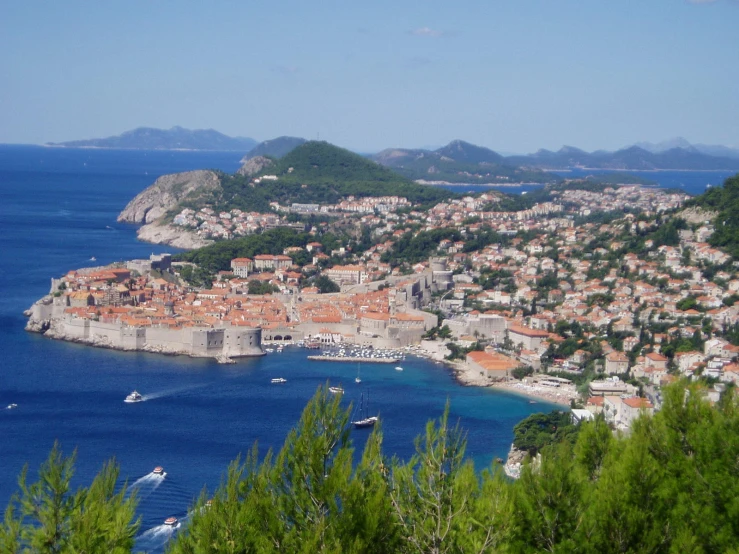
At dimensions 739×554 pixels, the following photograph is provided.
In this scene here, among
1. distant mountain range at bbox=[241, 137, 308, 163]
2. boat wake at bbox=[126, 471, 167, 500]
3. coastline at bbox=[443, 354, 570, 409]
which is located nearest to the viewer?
boat wake at bbox=[126, 471, 167, 500]

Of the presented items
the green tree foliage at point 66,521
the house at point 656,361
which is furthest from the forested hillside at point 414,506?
the house at point 656,361

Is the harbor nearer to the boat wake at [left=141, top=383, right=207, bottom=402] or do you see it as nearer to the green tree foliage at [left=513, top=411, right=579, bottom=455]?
the boat wake at [left=141, top=383, right=207, bottom=402]

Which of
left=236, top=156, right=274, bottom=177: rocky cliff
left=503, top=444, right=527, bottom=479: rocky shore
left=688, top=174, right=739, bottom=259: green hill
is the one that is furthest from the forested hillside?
left=236, top=156, right=274, bottom=177: rocky cliff

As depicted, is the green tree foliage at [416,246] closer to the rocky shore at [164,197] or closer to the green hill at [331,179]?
the rocky shore at [164,197]

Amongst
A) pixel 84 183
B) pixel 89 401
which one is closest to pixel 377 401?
pixel 89 401

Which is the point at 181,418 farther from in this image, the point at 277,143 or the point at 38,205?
the point at 277,143

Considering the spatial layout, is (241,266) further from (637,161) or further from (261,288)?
(637,161)
